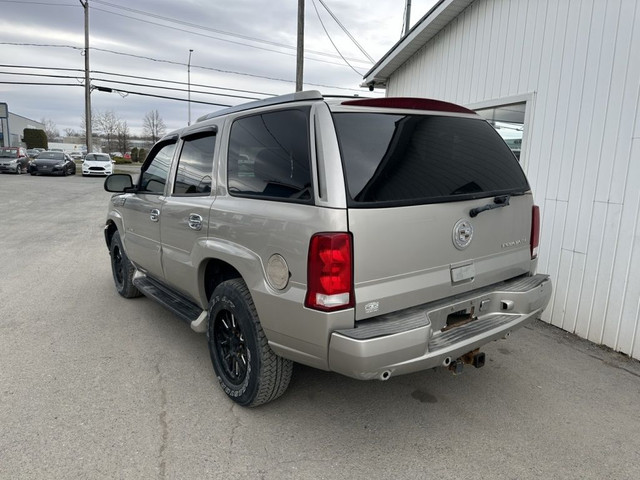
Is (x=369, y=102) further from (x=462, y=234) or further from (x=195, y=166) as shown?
(x=195, y=166)

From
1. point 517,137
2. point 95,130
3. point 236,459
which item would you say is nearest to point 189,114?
point 95,130

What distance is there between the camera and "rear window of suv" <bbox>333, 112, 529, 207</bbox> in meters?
2.50

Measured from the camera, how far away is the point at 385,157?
8.54ft

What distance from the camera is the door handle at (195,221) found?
3.32 meters

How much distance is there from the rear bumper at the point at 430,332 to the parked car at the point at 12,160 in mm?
30400

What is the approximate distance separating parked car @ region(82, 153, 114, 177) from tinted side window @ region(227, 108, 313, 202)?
86.0 ft

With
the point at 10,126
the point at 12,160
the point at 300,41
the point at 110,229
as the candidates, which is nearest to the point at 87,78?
the point at 12,160

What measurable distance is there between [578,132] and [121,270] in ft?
17.5

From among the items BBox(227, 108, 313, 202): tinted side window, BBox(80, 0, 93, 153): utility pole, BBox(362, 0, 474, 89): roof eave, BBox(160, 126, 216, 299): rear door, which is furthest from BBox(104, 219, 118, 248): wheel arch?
BBox(80, 0, 93, 153): utility pole

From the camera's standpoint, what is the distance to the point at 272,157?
9.38 feet

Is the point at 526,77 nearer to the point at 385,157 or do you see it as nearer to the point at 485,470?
the point at 385,157

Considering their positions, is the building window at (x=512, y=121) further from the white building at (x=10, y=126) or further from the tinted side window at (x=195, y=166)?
the white building at (x=10, y=126)

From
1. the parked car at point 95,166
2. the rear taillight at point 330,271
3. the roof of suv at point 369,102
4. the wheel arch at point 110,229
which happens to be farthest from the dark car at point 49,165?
the rear taillight at point 330,271

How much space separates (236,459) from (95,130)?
6796cm
